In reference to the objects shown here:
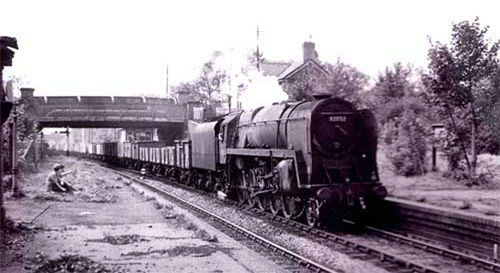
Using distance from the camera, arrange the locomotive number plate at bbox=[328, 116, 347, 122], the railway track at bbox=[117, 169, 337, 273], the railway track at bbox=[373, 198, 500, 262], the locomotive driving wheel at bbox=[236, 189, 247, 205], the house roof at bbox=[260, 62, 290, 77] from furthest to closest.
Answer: the house roof at bbox=[260, 62, 290, 77]
the locomotive driving wheel at bbox=[236, 189, 247, 205]
the locomotive number plate at bbox=[328, 116, 347, 122]
the railway track at bbox=[373, 198, 500, 262]
the railway track at bbox=[117, 169, 337, 273]

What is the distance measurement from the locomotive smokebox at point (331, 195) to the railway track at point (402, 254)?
664 millimetres

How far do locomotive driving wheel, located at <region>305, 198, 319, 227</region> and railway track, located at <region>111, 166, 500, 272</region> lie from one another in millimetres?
269

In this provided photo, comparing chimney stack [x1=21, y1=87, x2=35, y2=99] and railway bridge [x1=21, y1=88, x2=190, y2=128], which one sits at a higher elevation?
chimney stack [x1=21, y1=87, x2=35, y2=99]

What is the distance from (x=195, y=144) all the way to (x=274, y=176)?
892cm

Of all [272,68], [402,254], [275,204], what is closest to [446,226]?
[402,254]

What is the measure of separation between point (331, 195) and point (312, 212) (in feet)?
3.44

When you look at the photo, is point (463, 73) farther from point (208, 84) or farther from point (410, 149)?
point (208, 84)

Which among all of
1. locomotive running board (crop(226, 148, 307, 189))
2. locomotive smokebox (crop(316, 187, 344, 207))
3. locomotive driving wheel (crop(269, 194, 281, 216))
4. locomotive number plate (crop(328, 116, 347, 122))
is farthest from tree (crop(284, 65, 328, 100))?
locomotive smokebox (crop(316, 187, 344, 207))

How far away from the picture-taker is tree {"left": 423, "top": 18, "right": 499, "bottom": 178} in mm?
17906

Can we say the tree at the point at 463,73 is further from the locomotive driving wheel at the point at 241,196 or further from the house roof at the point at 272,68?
the house roof at the point at 272,68

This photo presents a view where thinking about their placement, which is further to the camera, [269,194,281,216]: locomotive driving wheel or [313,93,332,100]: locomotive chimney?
[269,194,281,216]: locomotive driving wheel

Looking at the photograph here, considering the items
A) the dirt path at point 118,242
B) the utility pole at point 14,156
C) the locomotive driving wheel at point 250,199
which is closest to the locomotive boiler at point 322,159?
the locomotive driving wheel at point 250,199

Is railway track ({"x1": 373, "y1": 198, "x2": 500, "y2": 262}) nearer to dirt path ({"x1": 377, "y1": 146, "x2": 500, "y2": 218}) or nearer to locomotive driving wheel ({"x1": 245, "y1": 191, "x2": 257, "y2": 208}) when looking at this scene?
dirt path ({"x1": 377, "y1": 146, "x2": 500, "y2": 218})

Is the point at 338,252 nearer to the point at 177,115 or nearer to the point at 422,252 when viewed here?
the point at 422,252
